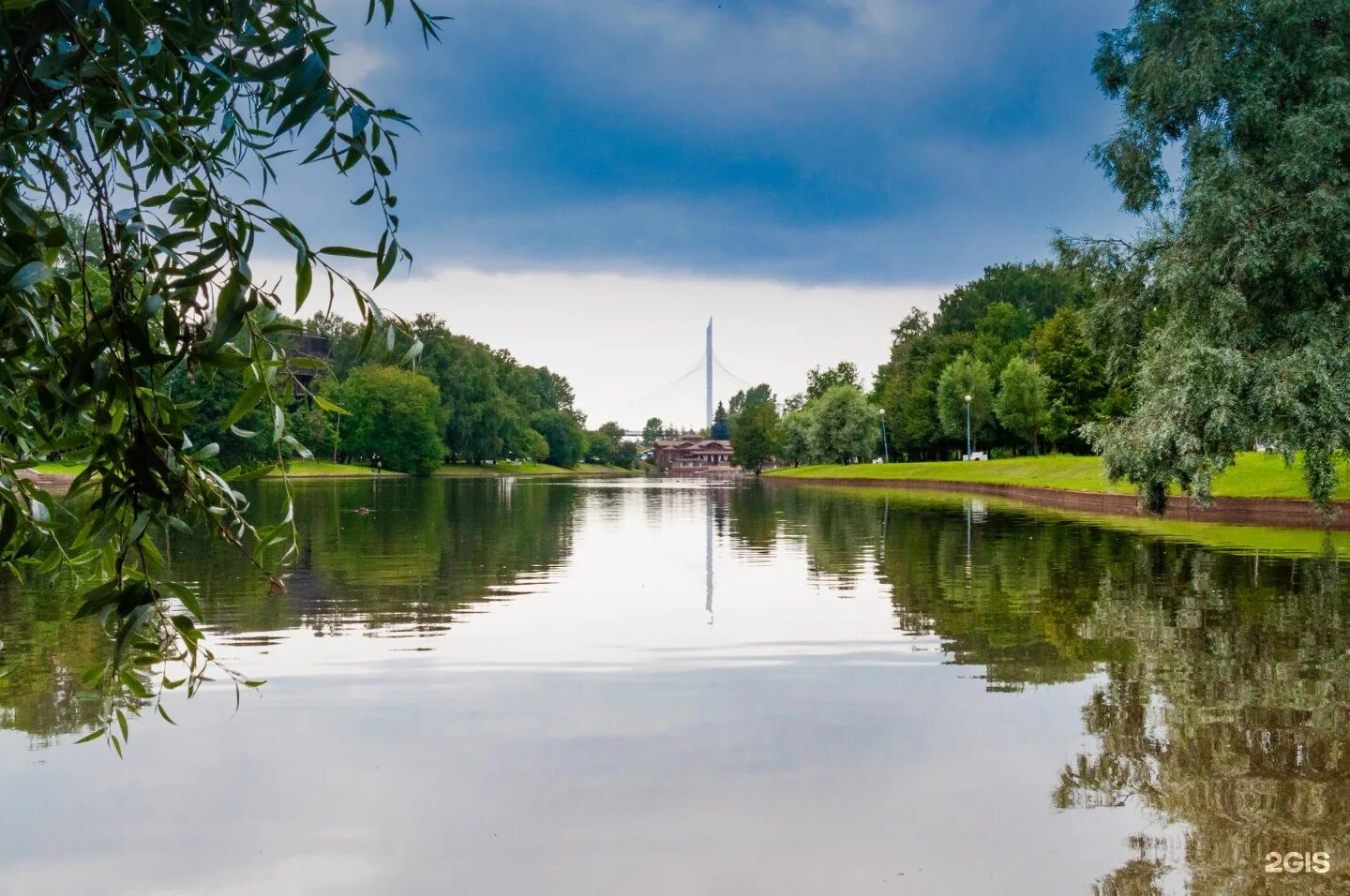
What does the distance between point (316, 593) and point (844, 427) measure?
319 feet

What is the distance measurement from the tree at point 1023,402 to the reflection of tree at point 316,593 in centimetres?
6016

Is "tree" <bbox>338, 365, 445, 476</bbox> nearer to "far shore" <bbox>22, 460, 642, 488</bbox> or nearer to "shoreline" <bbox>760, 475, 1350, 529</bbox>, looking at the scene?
"far shore" <bbox>22, 460, 642, 488</bbox>

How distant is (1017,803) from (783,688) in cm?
325

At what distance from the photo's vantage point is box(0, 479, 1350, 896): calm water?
17.1ft

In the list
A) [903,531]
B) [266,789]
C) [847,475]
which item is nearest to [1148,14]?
[903,531]

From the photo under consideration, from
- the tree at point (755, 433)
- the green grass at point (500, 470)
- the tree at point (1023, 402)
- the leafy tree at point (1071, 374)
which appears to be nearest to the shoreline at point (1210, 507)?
the leafy tree at point (1071, 374)

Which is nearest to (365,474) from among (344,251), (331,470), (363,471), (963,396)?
(331,470)

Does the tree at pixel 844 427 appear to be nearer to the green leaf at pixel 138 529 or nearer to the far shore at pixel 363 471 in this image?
the far shore at pixel 363 471

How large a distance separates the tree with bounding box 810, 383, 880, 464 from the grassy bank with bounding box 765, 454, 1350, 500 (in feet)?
7.08

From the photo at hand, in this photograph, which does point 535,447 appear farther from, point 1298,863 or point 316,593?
point 1298,863

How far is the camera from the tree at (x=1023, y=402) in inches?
3238

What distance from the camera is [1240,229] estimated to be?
24.0m

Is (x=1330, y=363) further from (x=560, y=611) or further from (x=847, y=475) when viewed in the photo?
(x=847, y=475)

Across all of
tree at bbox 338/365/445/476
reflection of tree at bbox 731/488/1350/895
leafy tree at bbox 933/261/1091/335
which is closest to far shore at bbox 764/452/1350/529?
reflection of tree at bbox 731/488/1350/895
